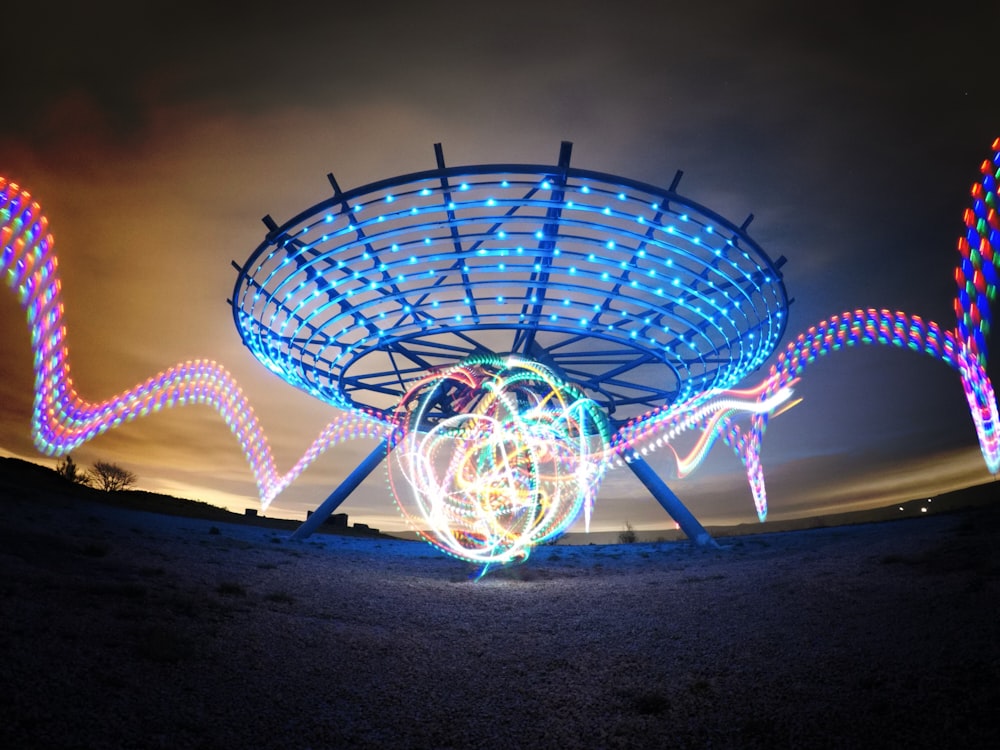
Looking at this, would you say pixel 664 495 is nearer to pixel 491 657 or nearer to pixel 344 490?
pixel 344 490

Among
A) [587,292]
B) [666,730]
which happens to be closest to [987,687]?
[666,730]

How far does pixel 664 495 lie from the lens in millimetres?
23750

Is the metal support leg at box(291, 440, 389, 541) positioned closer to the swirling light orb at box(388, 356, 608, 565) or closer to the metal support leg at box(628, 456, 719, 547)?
the swirling light orb at box(388, 356, 608, 565)

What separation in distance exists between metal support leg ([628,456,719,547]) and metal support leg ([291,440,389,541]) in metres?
10.8

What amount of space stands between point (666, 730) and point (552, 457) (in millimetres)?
12239

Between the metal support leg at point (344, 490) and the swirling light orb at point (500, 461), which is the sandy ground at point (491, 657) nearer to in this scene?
the swirling light orb at point (500, 461)

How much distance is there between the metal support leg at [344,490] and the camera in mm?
24172

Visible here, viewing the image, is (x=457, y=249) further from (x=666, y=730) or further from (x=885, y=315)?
(x=885, y=315)

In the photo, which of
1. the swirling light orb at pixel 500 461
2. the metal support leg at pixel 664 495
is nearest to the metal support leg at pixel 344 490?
the swirling light orb at pixel 500 461

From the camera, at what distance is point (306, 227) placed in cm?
1488

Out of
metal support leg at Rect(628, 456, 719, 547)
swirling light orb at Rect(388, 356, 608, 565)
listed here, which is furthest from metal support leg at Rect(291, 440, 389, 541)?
metal support leg at Rect(628, 456, 719, 547)

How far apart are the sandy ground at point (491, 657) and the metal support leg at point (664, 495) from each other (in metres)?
10.6

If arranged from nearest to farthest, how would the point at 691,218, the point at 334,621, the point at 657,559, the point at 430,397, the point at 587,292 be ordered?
the point at 334,621 → the point at 691,218 → the point at 587,292 → the point at 657,559 → the point at 430,397

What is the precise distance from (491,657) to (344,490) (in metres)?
18.3
